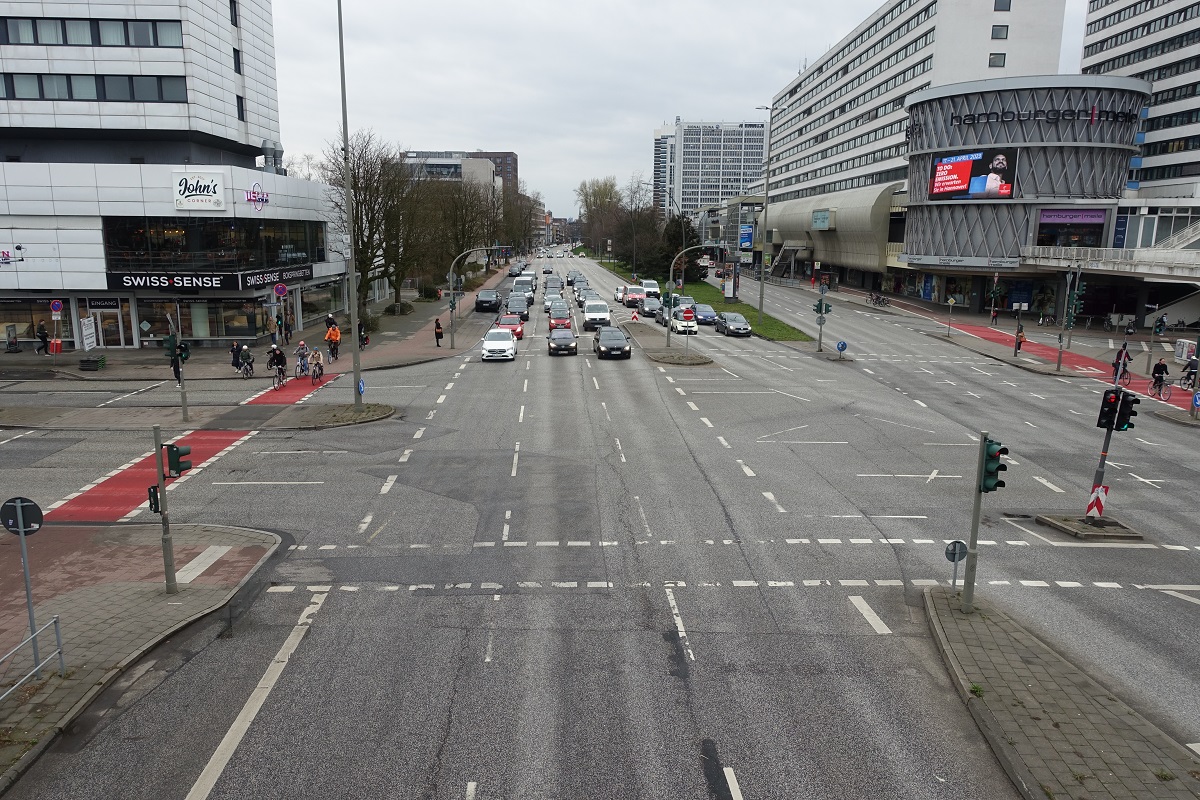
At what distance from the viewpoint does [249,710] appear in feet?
33.4

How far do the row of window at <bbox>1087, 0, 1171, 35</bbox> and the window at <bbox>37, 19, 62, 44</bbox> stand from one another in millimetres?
84033

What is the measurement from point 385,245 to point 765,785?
5402cm

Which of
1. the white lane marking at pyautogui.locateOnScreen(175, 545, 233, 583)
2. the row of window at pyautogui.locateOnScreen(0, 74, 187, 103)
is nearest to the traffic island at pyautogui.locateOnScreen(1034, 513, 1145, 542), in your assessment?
the white lane marking at pyautogui.locateOnScreen(175, 545, 233, 583)

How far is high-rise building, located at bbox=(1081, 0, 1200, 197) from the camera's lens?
65.3m

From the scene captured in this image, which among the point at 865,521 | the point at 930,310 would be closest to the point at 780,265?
the point at 930,310

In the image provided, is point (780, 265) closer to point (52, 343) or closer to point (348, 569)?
point (52, 343)

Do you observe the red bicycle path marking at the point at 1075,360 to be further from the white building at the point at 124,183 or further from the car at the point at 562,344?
the white building at the point at 124,183

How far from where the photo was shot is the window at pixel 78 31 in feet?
131

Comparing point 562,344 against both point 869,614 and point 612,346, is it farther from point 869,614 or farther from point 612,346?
point 869,614

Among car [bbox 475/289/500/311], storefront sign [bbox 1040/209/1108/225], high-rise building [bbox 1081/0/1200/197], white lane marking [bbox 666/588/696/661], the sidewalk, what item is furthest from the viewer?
car [bbox 475/289/500/311]

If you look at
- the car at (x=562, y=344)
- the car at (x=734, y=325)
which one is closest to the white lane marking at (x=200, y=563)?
the car at (x=562, y=344)

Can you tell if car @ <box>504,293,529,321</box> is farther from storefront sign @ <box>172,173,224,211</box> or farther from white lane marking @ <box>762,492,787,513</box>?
white lane marking @ <box>762,492,787,513</box>

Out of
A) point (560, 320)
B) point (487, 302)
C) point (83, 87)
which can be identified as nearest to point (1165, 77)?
point (560, 320)

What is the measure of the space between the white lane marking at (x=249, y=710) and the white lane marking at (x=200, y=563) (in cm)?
266
